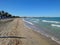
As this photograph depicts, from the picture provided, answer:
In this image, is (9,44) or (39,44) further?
(39,44)

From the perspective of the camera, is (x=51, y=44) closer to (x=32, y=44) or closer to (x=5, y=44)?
(x=32, y=44)

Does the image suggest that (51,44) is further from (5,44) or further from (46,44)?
(5,44)

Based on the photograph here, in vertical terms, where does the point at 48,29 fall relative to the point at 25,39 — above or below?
below

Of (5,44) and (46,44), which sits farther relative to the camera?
(46,44)

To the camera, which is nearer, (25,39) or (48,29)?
(25,39)

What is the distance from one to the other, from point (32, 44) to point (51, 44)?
153cm

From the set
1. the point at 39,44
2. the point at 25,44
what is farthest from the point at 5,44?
the point at 39,44

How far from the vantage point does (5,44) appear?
8711 mm

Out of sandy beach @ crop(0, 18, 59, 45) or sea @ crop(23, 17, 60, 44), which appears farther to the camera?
sea @ crop(23, 17, 60, 44)

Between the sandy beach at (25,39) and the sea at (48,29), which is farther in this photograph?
the sea at (48,29)

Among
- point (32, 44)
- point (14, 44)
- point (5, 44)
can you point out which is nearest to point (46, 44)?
point (32, 44)

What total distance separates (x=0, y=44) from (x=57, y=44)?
4.46 metres

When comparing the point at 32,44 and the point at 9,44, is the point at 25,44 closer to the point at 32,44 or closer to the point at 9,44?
the point at 32,44

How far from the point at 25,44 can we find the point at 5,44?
64.5 inches
